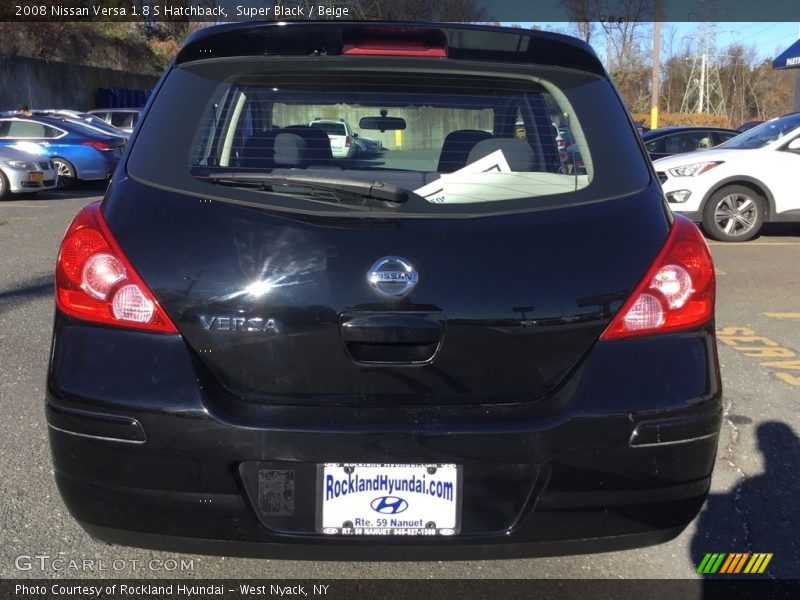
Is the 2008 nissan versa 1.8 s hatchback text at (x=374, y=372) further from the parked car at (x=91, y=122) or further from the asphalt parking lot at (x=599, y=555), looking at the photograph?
the parked car at (x=91, y=122)

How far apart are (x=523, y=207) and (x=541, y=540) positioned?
0.88 metres

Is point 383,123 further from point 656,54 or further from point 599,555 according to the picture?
point 656,54

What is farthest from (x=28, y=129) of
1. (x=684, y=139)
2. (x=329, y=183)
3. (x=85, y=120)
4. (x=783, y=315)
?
(x=329, y=183)

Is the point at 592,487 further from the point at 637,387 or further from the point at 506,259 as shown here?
the point at 506,259

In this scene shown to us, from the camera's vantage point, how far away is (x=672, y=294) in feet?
7.29

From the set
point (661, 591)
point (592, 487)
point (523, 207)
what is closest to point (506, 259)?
point (523, 207)

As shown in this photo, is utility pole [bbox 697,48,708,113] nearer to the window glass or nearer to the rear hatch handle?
the window glass

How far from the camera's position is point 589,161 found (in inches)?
92.6

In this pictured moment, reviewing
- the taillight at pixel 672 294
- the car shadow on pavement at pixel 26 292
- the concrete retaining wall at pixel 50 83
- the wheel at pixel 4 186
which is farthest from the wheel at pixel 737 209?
the concrete retaining wall at pixel 50 83

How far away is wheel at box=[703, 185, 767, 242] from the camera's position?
31.9 ft

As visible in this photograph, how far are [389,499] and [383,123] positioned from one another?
135 cm

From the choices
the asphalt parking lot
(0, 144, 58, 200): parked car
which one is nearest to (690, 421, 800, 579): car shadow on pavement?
the asphalt parking lot

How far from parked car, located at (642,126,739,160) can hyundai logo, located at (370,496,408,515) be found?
13123 millimetres

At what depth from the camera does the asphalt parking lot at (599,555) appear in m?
2.81
